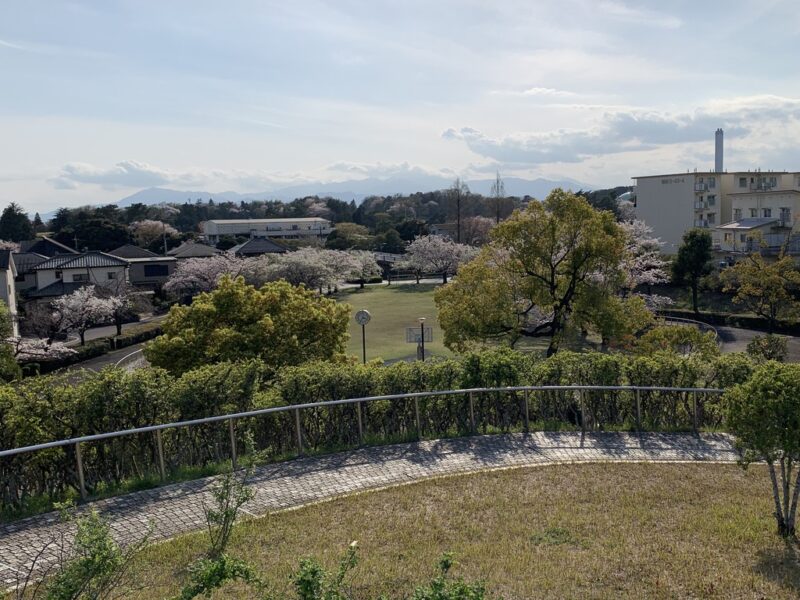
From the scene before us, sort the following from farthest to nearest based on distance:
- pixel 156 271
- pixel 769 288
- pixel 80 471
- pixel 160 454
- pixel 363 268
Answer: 1. pixel 363 268
2. pixel 156 271
3. pixel 769 288
4. pixel 160 454
5. pixel 80 471

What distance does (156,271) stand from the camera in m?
51.5

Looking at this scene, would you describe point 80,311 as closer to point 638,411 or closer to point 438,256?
point 638,411

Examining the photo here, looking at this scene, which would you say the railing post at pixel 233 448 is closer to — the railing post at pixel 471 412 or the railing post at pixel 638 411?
the railing post at pixel 471 412

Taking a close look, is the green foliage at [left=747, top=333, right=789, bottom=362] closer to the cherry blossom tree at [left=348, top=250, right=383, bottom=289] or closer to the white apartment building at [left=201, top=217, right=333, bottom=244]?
the cherry blossom tree at [left=348, top=250, right=383, bottom=289]

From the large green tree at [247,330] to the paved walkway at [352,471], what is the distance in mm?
6416

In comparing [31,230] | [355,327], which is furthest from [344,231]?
[355,327]

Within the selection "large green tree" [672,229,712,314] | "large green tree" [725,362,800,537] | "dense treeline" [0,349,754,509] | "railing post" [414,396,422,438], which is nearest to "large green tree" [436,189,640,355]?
"dense treeline" [0,349,754,509]

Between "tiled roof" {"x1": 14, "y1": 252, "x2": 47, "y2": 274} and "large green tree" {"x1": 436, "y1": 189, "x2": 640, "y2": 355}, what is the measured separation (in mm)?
38428

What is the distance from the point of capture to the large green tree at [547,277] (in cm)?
1783

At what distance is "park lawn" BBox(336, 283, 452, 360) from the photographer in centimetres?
2947

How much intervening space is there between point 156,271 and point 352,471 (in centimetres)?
4640

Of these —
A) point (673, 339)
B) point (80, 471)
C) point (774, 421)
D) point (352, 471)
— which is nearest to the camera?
point (774, 421)

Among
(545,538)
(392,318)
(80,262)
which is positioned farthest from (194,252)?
(545,538)

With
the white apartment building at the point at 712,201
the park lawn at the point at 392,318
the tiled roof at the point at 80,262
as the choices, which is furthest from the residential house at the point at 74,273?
the white apartment building at the point at 712,201
